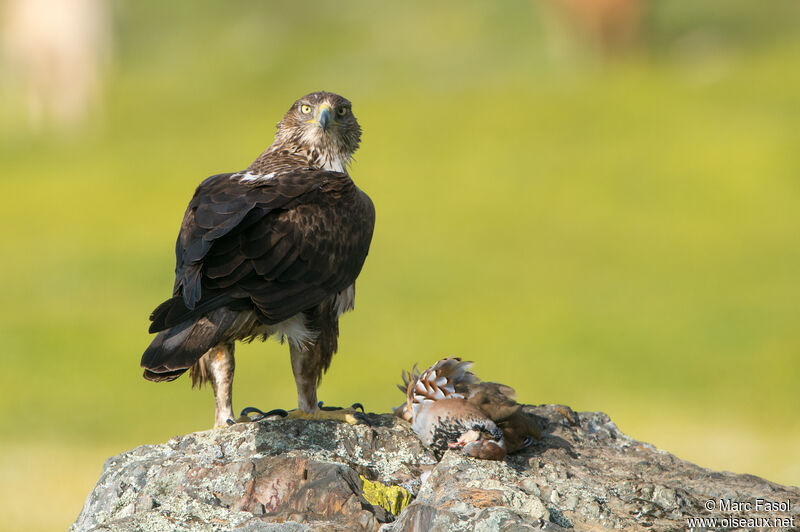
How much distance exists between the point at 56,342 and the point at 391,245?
680 cm

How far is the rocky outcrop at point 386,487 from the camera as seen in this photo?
486 centimetres

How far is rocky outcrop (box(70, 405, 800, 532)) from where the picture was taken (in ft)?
15.9

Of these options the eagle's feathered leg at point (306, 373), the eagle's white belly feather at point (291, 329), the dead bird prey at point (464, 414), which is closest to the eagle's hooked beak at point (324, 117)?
the eagle's white belly feather at point (291, 329)

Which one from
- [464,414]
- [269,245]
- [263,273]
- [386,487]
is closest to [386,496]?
[386,487]

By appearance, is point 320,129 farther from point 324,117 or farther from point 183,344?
point 183,344

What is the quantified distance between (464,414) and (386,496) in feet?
2.28

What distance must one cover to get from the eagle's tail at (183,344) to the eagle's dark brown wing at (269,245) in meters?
0.05

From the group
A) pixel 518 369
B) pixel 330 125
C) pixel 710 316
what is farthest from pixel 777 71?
pixel 330 125

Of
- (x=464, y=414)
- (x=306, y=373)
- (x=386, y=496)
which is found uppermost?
(x=306, y=373)

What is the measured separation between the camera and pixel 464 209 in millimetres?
22891

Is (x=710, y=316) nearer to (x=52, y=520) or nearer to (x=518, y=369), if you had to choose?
(x=518, y=369)

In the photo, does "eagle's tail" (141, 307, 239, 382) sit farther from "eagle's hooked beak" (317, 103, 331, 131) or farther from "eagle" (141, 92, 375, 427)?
"eagle's hooked beak" (317, 103, 331, 131)

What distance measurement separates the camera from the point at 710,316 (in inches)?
703

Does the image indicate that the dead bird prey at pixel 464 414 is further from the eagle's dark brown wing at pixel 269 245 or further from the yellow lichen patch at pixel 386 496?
the eagle's dark brown wing at pixel 269 245
